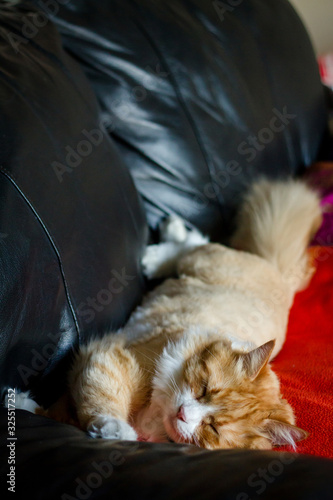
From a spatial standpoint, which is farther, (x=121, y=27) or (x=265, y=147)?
(x=265, y=147)

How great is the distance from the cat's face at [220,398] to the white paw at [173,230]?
0.65m

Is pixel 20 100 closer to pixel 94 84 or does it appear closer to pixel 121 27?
pixel 94 84

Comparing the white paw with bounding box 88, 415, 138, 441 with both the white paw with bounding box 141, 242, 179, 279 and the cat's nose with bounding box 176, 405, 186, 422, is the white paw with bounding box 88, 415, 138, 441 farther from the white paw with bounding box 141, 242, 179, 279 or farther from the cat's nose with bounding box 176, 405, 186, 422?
the white paw with bounding box 141, 242, 179, 279

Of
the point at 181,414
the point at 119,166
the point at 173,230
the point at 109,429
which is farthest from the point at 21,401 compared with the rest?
the point at 173,230

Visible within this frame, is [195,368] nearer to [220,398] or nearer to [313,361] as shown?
[220,398]

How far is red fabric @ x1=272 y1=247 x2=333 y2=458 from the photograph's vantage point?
3.51ft

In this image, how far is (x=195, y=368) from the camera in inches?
44.8

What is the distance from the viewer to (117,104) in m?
1.64

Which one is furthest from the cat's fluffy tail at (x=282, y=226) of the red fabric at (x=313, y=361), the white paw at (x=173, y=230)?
the white paw at (x=173, y=230)

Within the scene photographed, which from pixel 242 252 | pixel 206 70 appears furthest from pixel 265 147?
pixel 242 252

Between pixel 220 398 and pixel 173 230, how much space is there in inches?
31.0

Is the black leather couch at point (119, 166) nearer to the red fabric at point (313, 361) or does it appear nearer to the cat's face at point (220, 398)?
the cat's face at point (220, 398)

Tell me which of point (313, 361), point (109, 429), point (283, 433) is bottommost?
point (313, 361)

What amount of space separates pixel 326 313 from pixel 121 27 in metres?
1.21
